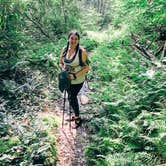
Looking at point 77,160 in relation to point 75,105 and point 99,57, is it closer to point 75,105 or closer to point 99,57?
point 75,105

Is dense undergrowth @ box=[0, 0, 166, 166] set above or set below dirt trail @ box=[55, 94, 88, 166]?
above

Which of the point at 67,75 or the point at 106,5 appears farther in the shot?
the point at 106,5

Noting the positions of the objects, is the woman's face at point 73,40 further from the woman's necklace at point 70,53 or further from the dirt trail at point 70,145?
the dirt trail at point 70,145

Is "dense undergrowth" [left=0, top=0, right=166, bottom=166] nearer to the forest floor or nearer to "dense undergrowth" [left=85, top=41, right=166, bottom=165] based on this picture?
"dense undergrowth" [left=85, top=41, right=166, bottom=165]

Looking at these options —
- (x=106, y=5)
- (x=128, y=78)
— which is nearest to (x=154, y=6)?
(x=128, y=78)

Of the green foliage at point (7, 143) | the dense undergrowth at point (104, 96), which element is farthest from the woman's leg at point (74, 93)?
the green foliage at point (7, 143)

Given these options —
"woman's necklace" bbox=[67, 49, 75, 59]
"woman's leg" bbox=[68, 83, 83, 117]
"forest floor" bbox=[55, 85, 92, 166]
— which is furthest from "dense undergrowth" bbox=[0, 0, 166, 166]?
"woman's necklace" bbox=[67, 49, 75, 59]

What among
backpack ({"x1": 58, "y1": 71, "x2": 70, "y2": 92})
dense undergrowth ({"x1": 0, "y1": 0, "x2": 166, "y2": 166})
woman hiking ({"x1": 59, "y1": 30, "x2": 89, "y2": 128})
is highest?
woman hiking ({"x1": 59, "y1": 30, "x2": 89, "y2": 128})

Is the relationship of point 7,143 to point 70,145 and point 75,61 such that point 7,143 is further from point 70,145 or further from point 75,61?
point 75,61

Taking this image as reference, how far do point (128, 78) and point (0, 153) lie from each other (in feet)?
17.0

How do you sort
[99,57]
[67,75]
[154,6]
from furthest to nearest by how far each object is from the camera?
[99,57], [154,6], [67,75]

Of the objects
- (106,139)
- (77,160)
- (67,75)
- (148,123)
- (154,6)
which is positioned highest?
(154,6)

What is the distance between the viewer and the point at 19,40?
12.4 meters

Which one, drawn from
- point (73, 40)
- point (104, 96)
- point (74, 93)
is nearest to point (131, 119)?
point (74, 93)
